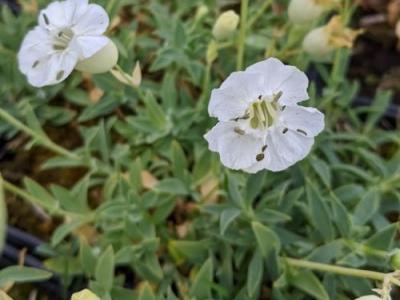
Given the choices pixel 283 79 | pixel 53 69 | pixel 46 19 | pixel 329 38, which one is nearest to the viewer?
pixel 283 79

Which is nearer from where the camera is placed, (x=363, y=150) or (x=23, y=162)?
(x=363, y=150)

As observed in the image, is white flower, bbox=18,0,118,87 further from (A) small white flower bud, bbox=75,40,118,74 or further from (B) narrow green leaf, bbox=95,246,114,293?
(B) narrow green leaf, bbox=95,246,114,293

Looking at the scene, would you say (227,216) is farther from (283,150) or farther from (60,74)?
(60,74)

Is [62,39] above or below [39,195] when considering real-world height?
above

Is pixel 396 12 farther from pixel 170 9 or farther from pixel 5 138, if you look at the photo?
pixel 5 138

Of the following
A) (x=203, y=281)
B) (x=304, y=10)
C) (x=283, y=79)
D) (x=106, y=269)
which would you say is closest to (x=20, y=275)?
→ (x=106, y=269)

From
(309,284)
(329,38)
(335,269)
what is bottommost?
(309,284)

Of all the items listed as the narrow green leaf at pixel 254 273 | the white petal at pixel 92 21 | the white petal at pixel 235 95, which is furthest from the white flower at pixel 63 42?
the narrow green leaf at pixel 254 273

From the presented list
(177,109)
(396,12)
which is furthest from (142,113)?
(396,12)
